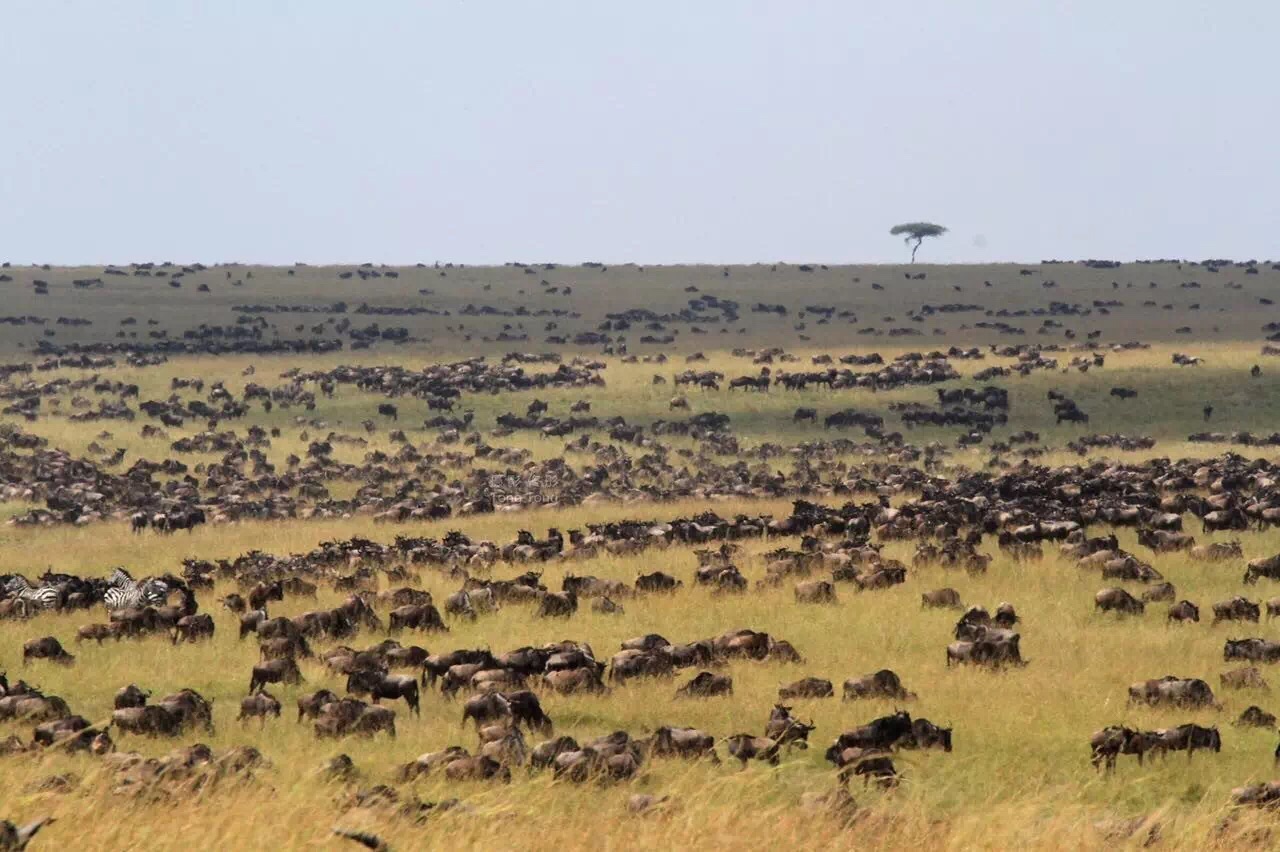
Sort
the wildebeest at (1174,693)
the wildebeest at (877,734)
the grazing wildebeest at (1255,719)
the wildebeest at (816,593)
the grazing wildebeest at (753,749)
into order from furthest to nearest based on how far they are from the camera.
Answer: the wildebeest at (816,593) → the wildebeest at (1174,693) → the grazing wildebeest at (1255,719) → the wildebeest at (877,734) → the grazing wildebeest at (753,749)

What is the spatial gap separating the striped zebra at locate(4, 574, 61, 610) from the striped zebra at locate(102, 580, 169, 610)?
660mm

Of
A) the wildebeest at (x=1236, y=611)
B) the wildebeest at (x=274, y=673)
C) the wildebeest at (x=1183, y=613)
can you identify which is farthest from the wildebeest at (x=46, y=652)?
the wildebeest at (x=1236, y=611)

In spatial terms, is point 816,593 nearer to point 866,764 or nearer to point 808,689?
point 808,689

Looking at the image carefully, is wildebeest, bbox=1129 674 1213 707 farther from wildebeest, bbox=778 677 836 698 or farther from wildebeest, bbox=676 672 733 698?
wildebeest, bbox=676 672 733 698

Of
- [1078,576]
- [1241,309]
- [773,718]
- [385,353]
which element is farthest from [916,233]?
[773,718]

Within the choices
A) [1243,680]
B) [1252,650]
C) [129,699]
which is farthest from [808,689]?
[129,699]

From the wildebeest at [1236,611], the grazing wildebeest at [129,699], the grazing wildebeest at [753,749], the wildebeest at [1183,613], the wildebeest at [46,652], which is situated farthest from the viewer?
the wildebeest at [1183,613]

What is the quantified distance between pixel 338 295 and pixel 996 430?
51355 mm

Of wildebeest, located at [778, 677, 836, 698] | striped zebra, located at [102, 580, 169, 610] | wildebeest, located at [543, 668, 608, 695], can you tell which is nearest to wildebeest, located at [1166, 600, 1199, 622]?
wildebeest, located at [778, 677, 836, 698]

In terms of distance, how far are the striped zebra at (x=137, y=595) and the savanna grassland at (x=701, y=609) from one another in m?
0.88

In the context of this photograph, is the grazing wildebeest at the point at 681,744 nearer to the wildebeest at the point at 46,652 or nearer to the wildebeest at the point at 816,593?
the wildebeest at the point at 816,593

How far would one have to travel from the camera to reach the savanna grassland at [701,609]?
36.8ft

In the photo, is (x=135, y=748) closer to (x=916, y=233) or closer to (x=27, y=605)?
(x=27, y=605)

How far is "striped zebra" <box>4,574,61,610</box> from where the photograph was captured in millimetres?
21812
